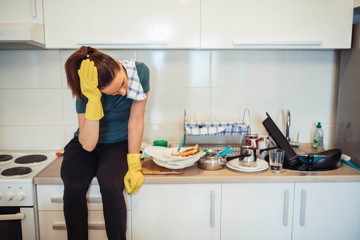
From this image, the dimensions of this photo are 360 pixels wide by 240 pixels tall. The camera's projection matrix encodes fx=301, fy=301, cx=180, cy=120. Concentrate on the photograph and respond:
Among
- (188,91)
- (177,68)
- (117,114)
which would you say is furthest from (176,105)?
(117,114)

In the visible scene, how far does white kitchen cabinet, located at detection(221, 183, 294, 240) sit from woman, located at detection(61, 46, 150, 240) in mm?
434

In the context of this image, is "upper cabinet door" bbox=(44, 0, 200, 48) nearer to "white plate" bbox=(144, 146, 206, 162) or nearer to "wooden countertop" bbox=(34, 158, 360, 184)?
"white plate" bbox=(144, 146, 206, 162)

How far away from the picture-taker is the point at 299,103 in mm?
1793

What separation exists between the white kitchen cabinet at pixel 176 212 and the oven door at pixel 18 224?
0.45 metres

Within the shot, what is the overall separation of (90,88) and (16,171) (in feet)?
1.98

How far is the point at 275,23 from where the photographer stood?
148cm

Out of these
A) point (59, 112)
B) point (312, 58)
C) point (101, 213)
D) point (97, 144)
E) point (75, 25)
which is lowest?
point (101, 213)

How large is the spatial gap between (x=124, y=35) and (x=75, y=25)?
0.24 meters

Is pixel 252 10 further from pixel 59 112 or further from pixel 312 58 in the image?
pixel 59 112

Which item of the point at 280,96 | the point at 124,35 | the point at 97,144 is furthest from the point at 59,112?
the point at 280,96

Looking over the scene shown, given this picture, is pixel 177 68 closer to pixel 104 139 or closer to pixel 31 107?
pixel 104 139

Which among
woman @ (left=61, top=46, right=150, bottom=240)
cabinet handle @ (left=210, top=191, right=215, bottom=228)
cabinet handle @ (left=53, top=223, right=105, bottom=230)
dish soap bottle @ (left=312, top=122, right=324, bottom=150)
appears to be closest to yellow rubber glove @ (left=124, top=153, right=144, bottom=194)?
woman @ (left=61, top=46, right=150, bottom=240)

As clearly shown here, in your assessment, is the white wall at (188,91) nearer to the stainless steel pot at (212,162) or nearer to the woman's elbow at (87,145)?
the stainless steel pot at (212,162)

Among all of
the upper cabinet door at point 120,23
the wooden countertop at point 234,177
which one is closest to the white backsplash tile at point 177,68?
the upper cabinet door at point 120,23
